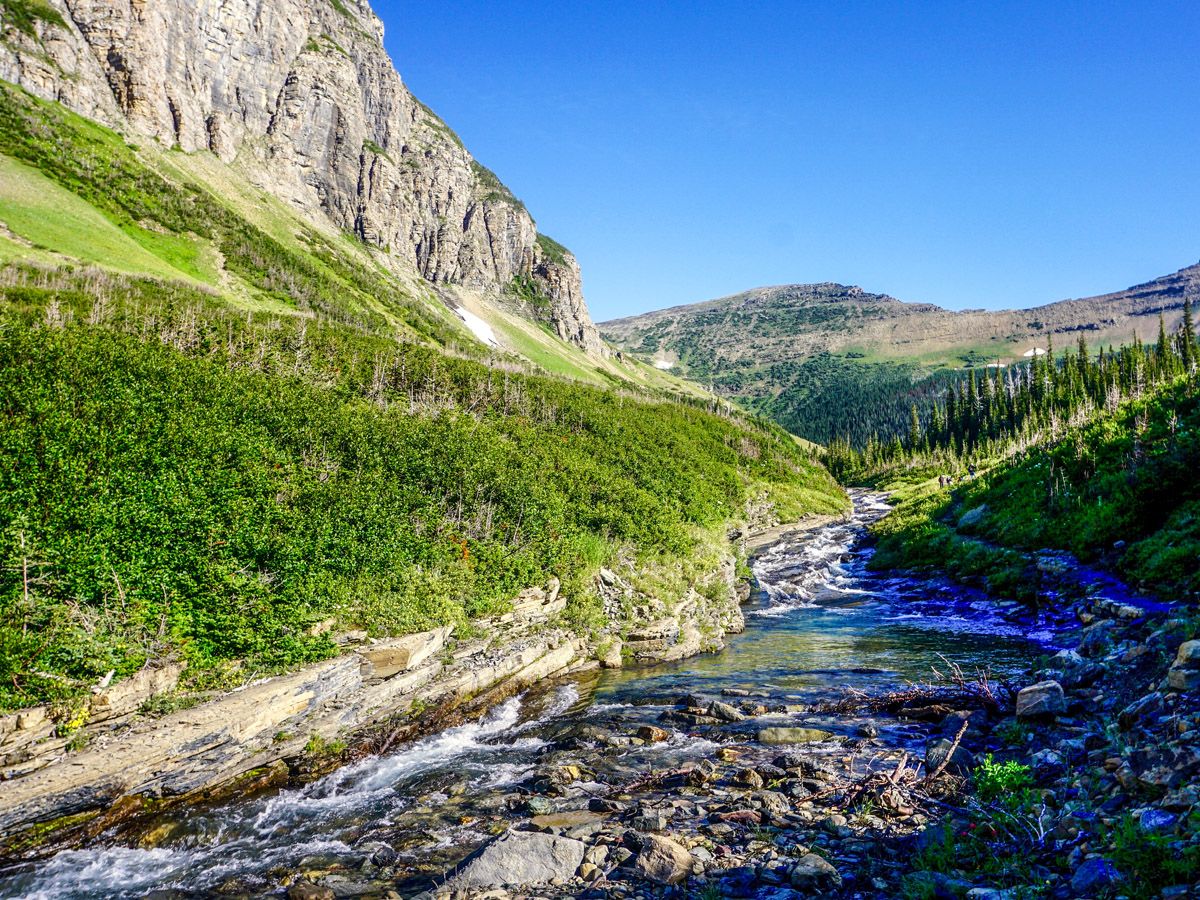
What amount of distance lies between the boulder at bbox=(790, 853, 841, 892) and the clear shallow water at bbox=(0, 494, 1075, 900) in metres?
6.38

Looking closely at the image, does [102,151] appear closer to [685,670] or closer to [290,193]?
[290,193]

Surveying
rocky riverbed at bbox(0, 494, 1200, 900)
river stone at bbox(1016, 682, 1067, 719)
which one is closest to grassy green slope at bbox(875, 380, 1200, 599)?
rocky riverbed at bbox(0, 494, 1200, 900)

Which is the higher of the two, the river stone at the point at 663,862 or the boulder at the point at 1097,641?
the river stone at the point at 663,862

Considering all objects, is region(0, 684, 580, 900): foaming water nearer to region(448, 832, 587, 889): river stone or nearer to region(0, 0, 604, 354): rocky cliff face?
region(448, 832, 587, 889): river stone

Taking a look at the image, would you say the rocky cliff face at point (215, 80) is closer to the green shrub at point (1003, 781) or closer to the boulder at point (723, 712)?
the boulder at point (723, 712)

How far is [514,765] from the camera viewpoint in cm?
1620

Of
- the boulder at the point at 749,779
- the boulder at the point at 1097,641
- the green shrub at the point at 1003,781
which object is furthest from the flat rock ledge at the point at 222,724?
the boulder at the point at 1097,641

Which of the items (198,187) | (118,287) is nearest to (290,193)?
(198,187)

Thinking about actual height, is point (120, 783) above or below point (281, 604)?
below

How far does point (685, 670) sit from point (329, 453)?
23509 millimetres

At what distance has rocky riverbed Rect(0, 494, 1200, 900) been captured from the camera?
28.1 feet

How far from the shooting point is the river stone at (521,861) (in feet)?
32.6

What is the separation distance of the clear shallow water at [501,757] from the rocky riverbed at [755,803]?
8cm

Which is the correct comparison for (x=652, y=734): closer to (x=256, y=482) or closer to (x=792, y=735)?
(x=792, y=735)
